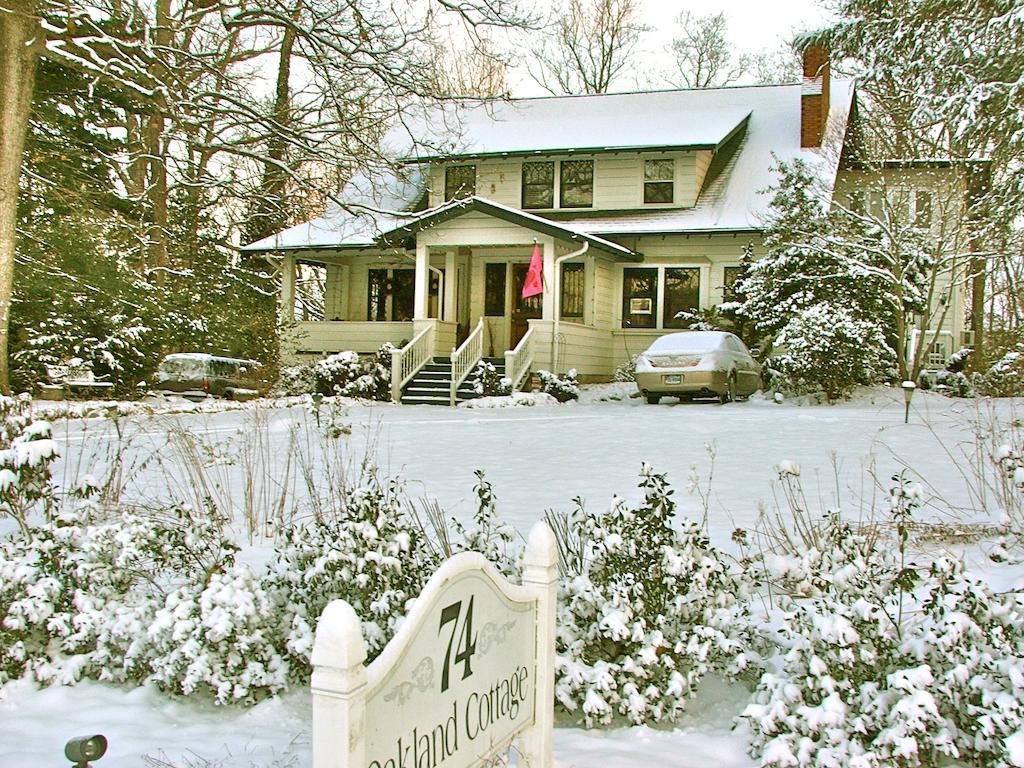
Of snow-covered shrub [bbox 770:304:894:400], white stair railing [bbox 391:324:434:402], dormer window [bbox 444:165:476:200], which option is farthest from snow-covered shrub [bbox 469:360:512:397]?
dormer window [bbox 444:165:476:200]

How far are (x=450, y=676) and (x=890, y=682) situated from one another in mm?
1923

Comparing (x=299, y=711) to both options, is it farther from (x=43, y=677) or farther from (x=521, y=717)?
(x=521, y=717)

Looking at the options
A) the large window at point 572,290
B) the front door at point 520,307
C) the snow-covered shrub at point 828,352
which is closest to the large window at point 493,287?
the front door at point 520,307

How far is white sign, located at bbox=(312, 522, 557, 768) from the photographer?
1948 millimetres

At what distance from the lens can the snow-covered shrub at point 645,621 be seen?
13.2 feet

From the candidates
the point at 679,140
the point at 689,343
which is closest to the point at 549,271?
the point at 689,343

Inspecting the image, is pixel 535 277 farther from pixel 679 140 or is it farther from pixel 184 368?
pixel 184 368

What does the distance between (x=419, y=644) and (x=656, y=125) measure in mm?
24159

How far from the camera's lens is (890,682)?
3.44 m

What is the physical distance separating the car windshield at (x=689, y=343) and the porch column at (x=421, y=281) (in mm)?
6728

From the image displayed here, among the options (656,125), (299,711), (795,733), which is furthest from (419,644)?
(656,125)

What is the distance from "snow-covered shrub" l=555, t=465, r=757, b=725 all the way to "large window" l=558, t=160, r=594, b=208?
812 inches

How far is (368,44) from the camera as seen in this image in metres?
14.4

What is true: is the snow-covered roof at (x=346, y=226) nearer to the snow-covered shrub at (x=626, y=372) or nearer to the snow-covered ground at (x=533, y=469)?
the snow-covered shrub at (x=626, y=372)
